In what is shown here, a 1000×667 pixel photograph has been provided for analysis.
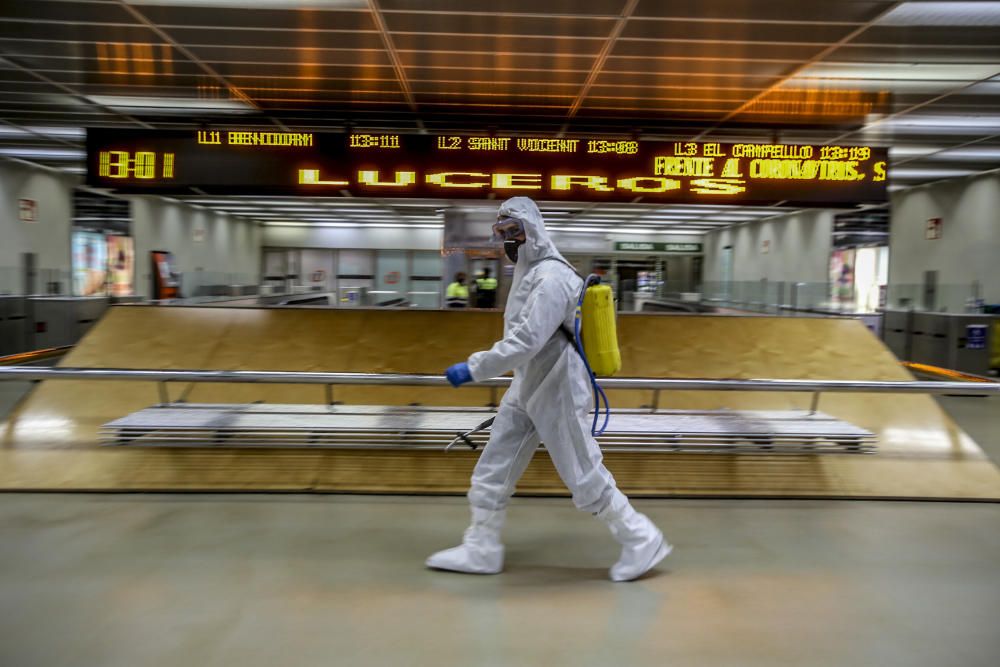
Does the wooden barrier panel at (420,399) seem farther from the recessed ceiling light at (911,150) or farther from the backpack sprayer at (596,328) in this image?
the recessed ceiling light at (911,150)

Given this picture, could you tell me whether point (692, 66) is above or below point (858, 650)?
above

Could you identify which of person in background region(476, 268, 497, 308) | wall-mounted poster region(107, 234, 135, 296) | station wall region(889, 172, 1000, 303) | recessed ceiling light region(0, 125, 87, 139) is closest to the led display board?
person in background region(476, 268, 497, 308)

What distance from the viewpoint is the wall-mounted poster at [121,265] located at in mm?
17328

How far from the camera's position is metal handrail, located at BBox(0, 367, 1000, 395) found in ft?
14.7

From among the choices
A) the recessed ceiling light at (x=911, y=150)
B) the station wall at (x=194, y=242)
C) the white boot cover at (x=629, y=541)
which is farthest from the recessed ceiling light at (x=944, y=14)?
the station wall at (x=194, y=242)

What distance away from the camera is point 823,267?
18781 millimetres

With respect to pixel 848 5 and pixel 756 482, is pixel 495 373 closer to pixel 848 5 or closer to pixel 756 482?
pixel 756 482

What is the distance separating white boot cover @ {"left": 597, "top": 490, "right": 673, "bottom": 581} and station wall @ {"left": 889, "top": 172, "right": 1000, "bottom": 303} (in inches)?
530

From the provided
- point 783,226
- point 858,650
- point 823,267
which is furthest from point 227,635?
point 783,226

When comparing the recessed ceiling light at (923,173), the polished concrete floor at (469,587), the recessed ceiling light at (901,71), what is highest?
the recessed ceiling light at (923,173)

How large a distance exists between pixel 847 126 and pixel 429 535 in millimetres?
8677

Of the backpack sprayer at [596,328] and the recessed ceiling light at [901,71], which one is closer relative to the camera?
the backpack sprayer at [596,328]

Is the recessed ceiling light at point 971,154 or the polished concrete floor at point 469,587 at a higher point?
the recessed ceiling light at point 971,154

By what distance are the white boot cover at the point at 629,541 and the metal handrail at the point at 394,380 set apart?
1.08 m
